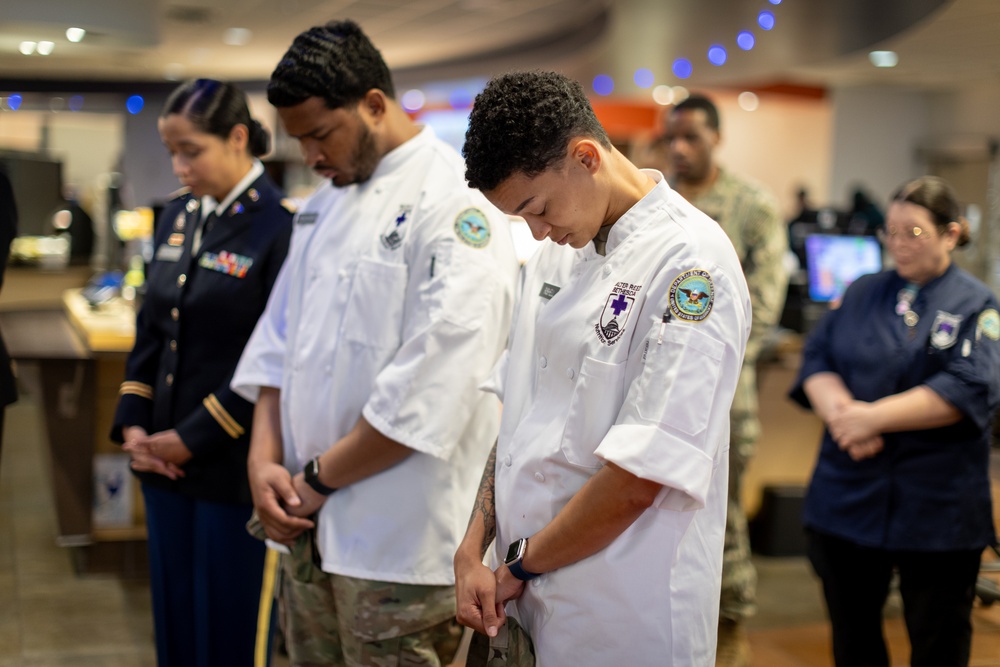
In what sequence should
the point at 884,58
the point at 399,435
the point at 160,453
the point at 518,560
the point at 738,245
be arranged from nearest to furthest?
the point at 518,560 < the point at 399,435 < the point at 160,453 < the point at 738,245 < the point at 884,58

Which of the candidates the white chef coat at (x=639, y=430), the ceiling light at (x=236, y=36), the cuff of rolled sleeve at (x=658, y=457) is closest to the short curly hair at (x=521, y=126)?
the white chef coat at (x=639, y=430)

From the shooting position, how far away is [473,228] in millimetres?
1902

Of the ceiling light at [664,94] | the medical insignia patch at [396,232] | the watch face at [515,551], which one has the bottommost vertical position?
the watch face at [515,551]

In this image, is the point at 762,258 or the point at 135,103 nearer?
the point at 762,258

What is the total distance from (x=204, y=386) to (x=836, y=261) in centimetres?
349

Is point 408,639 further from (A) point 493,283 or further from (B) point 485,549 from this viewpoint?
(A) point 493,283

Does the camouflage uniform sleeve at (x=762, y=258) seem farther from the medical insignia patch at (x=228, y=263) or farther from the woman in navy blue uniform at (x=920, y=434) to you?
the medical insignia patch at (x=228, y=263)

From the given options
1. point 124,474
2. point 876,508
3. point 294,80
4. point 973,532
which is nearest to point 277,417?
point 294,80

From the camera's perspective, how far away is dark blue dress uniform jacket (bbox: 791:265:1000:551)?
242 cm

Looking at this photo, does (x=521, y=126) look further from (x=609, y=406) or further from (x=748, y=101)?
(x=748, y=101)

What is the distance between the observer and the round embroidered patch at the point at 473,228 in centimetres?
189

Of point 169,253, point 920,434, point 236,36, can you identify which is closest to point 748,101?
point 236,36

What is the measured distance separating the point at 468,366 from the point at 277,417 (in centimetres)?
51

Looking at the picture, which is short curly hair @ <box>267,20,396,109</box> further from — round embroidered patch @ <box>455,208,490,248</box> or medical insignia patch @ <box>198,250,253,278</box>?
medical insignia patch @ <box>198,250,253,278</box>
